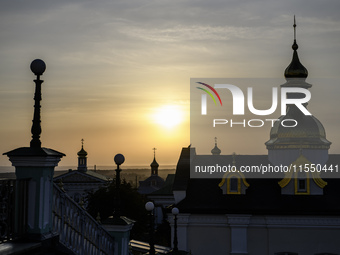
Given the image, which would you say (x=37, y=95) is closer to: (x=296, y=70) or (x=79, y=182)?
(x=296, y=70)

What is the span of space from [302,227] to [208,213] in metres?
5.99

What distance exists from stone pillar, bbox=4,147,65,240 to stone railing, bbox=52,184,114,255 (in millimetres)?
488

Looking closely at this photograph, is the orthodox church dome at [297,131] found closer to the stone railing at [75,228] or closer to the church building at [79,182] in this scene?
the stone railing at [75,228]

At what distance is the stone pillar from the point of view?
7094 millimetres

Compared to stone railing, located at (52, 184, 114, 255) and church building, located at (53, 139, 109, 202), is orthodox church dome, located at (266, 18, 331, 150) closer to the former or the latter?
stone railing, located at (52, 184, 114, 255)

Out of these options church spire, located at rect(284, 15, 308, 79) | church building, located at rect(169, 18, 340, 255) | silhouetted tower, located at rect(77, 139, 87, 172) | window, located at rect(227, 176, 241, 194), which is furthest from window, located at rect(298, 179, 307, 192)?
silhouetted tower, located at rect(77, 139, 87, 172)

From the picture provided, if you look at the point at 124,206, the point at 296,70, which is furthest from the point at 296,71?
the point at 124,206

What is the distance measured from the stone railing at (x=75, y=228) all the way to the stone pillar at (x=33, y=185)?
49 cm

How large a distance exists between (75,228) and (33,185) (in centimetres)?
140

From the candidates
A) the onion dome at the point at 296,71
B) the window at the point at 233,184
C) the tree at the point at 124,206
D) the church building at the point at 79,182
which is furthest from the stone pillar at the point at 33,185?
the church building at the point at 79,182

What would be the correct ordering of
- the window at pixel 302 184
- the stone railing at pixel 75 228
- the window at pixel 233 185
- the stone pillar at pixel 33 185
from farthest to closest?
1. the window at pixel 233 185
2. the window at pixel 302 184
3. the stone railing at pixel 75 228
4. the stone pillar at pixel 33 185

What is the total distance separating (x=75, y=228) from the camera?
826 centimetres

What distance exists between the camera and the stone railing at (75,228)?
7.80 meters

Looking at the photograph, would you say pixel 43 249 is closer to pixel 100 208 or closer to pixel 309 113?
pixel 309 113
